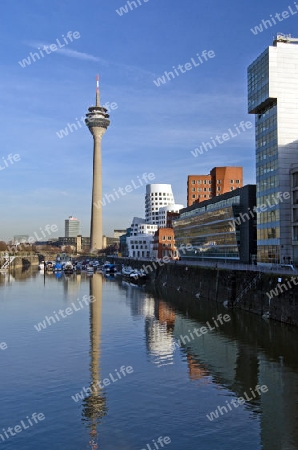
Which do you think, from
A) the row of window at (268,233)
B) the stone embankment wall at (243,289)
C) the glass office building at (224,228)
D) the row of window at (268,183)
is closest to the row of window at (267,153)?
the row of window at (268,183)

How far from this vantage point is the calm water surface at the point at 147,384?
20.6 m

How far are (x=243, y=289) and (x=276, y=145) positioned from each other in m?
24.0

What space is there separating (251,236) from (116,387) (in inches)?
2308

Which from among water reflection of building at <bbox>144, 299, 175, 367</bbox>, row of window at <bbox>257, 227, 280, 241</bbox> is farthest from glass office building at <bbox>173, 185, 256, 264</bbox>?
water reflection of building at <bbox>144, 299, 175, 367</bbox>

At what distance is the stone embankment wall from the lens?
45250 mm

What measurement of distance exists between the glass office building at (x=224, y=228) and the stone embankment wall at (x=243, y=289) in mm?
9957

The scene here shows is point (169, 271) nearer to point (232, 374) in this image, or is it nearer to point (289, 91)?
point (289, 91)

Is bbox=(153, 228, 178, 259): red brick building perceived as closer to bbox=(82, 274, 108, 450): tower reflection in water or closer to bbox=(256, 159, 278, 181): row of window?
bbox=(256, 159, 278, 181): row of window

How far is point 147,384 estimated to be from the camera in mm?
27828

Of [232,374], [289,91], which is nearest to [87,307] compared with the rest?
[232,374]

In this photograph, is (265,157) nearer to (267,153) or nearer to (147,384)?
(267,153)

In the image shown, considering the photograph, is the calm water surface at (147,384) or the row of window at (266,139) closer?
the calm water surface at (147,384)

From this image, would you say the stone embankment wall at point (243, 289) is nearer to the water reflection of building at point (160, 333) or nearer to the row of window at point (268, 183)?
the water reflection of building at point (160, 333)

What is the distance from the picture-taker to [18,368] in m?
31.4
